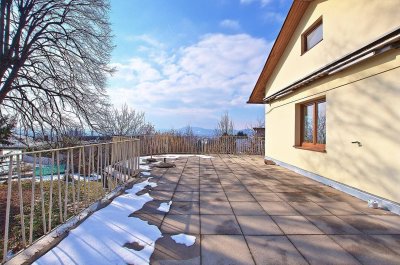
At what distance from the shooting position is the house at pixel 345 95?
4164 mm

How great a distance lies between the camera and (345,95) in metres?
5.39

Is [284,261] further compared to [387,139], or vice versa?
[387,139]

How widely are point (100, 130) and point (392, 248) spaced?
12677 millimetres

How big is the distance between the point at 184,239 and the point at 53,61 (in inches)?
476

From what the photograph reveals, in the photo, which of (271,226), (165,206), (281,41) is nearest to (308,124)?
(281,41)

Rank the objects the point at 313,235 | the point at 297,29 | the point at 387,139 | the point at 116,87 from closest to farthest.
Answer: the point at 313,235, the point at 387,139, the point at 297,29, the point at 116,87

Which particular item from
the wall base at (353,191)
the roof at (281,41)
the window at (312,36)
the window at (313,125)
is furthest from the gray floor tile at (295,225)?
the roof at (281,41)

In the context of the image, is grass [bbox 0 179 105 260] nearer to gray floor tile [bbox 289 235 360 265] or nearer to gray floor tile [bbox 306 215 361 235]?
gray floor tile [bbox 289 235 360 265]

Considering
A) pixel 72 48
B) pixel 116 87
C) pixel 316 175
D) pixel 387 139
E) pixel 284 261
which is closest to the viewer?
pixel 284 261

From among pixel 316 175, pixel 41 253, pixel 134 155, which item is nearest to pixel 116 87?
pixel 134 155

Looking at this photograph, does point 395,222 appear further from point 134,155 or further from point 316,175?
point 134,155

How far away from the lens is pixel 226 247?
2791mm

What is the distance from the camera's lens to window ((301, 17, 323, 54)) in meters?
7.04

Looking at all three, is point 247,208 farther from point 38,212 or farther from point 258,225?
point 38,212
